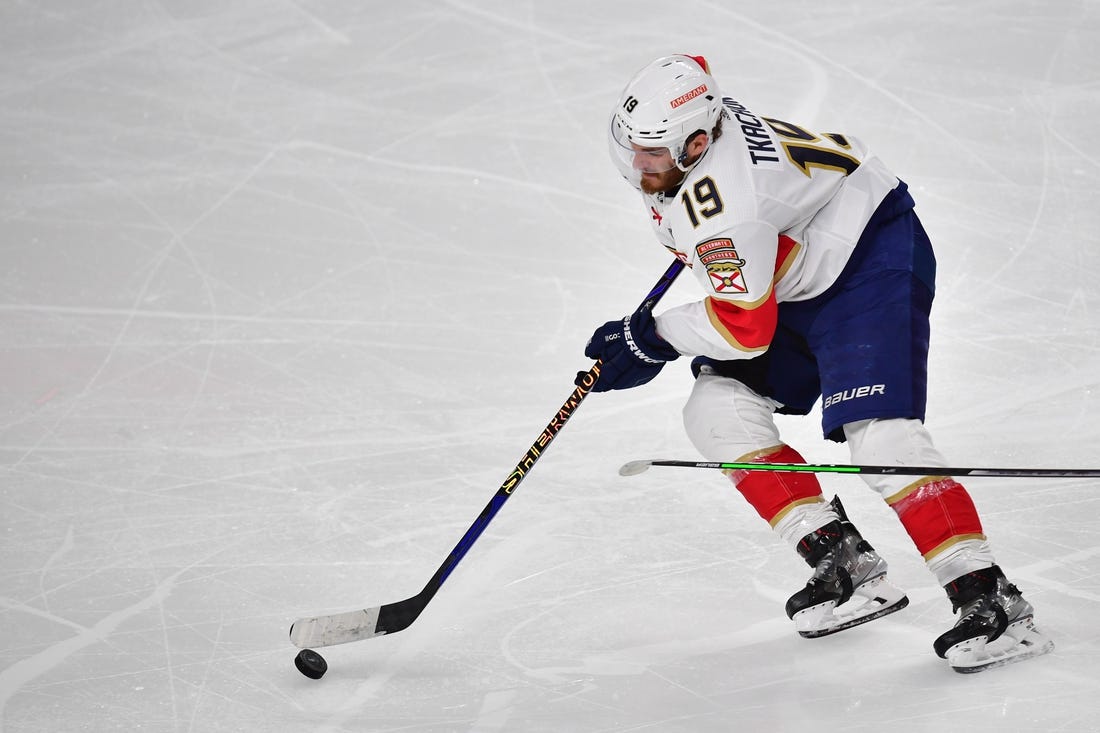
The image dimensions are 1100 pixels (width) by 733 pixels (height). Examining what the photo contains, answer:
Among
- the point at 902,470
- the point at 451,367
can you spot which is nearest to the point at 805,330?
the point at 902,470

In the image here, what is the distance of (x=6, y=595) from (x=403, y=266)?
6.54ft

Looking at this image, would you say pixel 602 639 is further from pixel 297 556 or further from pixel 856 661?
pixel 297 556

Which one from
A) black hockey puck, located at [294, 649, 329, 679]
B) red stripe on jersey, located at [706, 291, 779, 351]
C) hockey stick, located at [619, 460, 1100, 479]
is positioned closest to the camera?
hockey stick, located at [619, 460, 1100, 479]

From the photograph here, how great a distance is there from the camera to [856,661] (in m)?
2.73

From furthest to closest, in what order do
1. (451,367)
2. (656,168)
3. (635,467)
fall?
(451,367)
(635,467)
(656,168)

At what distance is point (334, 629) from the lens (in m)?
2.83

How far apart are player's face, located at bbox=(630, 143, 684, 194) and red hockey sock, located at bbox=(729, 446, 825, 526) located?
2.01 ft

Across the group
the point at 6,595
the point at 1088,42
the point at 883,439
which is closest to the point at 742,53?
the point at 1088,42

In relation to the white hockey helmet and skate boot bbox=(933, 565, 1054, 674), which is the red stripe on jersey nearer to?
the white hockey helmet

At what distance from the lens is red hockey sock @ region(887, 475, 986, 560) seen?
8.56 ft

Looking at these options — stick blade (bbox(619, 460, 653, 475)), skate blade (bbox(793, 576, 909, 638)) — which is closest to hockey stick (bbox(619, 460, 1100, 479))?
stick blade (bbox(619, 460, 653, 475))

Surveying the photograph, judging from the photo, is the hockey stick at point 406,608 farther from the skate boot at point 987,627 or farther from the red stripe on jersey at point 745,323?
the skate boot at point 987,627

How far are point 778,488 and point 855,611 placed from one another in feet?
1.01

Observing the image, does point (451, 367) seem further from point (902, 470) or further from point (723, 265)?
point (902, 470)
